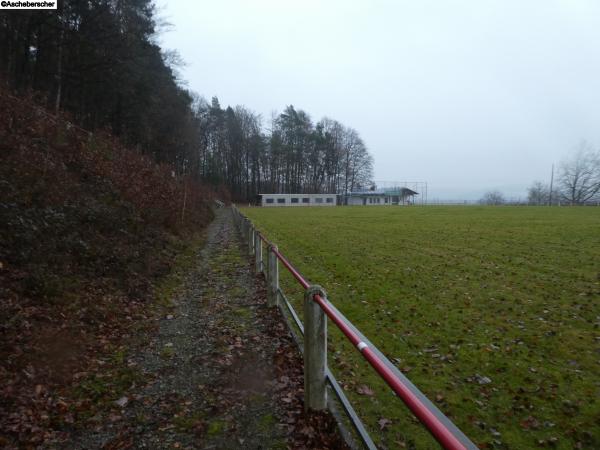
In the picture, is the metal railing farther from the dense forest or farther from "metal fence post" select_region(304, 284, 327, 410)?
the dense forest

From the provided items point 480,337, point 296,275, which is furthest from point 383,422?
point 480,337

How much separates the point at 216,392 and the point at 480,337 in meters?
4.08

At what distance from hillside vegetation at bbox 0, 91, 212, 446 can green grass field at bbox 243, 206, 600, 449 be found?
3.27m

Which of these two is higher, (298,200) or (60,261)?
(298,200)

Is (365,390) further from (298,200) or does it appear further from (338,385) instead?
(298,200)

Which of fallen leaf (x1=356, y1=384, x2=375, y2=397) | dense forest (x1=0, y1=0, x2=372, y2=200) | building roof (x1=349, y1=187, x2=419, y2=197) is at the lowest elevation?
fallen leaf (x1=356, y1=384, x2=375, y2=397)

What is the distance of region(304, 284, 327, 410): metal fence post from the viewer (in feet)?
10.4

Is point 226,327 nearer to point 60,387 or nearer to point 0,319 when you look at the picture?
point 60,387

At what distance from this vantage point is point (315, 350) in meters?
3.21

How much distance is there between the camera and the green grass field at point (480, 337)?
3664 millimetres

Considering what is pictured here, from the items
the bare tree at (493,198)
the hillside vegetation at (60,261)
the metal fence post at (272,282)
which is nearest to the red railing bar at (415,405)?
the hillside vegetation at (60,261)

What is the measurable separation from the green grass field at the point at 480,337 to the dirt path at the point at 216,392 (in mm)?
745

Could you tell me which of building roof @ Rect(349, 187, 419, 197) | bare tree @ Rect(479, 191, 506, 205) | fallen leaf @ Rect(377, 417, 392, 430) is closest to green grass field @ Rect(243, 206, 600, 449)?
fallen leaf @ Rect(377, 417, 392, 430)

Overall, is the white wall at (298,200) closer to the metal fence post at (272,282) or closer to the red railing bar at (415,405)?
the metal fence post at (272,282)
